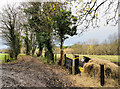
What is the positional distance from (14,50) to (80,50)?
135 inches

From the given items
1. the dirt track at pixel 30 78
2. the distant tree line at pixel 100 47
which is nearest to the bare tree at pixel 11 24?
the dirt track at pixel 30 78

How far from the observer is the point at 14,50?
3.89 meters

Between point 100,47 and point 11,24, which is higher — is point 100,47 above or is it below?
below

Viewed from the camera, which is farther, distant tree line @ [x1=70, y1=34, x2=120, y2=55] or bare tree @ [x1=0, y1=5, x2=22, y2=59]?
bare tree @ [x1=0, y1=5, x2=22, y2=59]

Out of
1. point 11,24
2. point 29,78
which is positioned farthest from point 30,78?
point 11,24

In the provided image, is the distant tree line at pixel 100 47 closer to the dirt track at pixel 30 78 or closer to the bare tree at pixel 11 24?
the dirt track at pixel 30 78

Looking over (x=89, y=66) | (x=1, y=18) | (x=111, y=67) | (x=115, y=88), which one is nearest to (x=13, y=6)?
(x=1, y=18)

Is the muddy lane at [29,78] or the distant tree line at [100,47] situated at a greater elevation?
the distant tree line at [100,47]

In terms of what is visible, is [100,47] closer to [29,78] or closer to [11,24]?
[29,78]

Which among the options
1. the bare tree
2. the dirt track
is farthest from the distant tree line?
the bare tree

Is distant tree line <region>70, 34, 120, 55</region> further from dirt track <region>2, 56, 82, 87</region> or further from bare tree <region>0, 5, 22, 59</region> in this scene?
bare tree <region>0, 5, 22, 59</region>

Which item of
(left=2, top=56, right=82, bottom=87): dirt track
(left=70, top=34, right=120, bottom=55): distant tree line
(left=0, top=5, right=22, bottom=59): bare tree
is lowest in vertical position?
(left=2, top=56, right=82, bottom=87): dirt track

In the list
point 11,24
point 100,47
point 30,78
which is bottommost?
point 30,78

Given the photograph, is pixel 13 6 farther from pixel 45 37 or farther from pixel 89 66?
pixel 89 66
